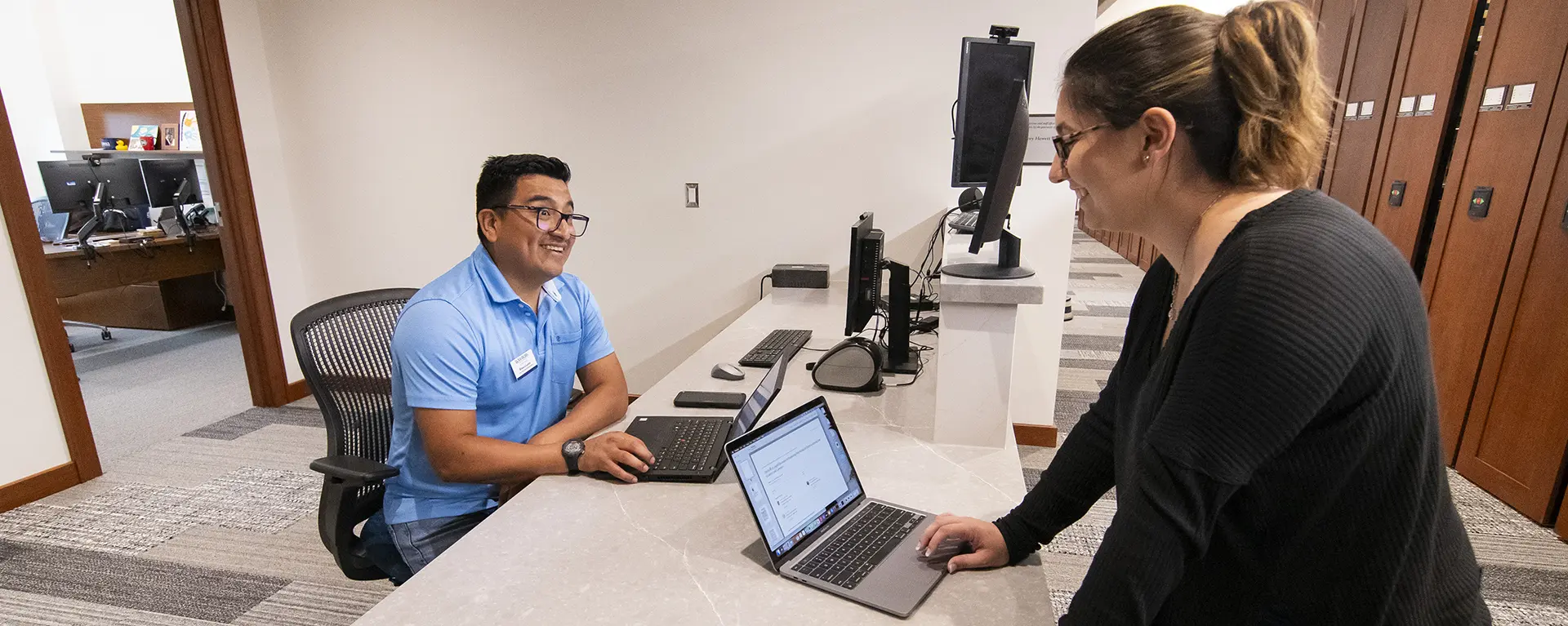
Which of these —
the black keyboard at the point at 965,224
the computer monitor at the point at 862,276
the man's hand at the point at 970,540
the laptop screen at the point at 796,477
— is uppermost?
the black keyboard at the point at 965,224

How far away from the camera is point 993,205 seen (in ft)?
4.40

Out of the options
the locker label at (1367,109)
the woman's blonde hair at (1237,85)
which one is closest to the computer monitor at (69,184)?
the woman's blonde hair at (1237,85)

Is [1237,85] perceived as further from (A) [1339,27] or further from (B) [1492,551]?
(A) [1339,27]

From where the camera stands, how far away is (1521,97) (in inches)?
98.1

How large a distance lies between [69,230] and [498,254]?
4.70 metres

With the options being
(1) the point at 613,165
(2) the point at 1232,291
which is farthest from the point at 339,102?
(2) the point at 1232,291

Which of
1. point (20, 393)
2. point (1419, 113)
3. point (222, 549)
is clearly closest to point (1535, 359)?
point (1419, 113)

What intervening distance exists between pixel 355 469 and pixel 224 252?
2.81 m

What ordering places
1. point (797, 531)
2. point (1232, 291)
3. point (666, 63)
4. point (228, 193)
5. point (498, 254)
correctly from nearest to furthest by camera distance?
1. point (1232, 291)
2. point (797, 531)
3. point (498, 254)
4. point (666, 63)
5. point (228, 193)

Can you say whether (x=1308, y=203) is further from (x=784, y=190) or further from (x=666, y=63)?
(x=666, y=63)

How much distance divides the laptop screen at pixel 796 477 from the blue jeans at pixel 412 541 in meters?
0.76

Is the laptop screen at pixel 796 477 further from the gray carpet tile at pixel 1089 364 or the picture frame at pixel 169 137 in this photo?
the picture frame at pixel 169 137

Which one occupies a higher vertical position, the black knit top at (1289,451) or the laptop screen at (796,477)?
the black knit top at (1289,451)

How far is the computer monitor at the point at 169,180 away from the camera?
4.54 m
